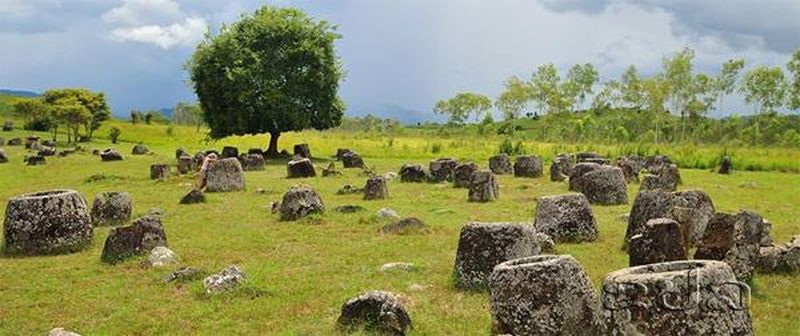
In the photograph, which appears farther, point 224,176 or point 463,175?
point 463,175

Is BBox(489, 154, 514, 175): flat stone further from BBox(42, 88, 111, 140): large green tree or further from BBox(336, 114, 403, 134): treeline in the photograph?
BBox(336, 114, 403, 134): treeline

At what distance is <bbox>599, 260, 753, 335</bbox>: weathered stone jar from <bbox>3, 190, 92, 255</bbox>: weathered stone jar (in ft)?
41.1

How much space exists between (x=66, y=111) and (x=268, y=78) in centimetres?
2507

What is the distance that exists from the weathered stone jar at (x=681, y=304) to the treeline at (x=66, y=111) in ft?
223

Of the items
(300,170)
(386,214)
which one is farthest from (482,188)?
(300,170)

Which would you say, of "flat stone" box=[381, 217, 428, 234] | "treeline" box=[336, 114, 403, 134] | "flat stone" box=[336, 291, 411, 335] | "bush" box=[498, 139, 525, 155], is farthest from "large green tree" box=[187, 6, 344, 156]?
"treeline" box=[336, 114, 403, 134]

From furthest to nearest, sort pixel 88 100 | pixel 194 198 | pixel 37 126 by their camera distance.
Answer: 1. pixel 37 126
2. pixel 88 100
3. pixel 194 198

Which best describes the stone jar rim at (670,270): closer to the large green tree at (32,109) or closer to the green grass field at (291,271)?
the green grass field at (291,271)

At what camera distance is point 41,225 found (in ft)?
53.9

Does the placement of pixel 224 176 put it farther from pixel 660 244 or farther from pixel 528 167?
pixel 660 244

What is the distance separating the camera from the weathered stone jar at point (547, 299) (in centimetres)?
915

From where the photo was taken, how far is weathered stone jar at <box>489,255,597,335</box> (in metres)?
9.15

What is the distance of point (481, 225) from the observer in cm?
1259

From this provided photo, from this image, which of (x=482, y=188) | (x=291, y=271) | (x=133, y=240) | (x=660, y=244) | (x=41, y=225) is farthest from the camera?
(x=482, y=188)
